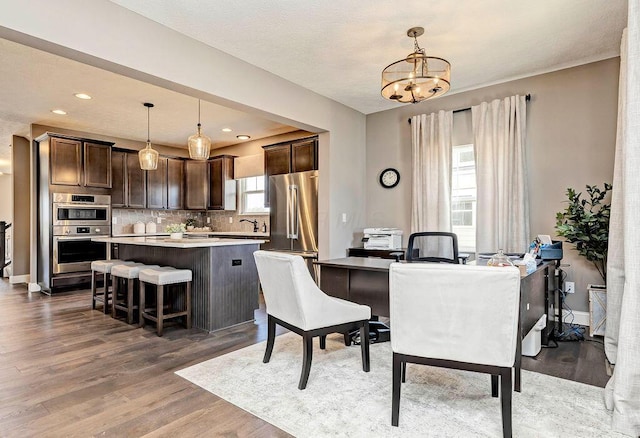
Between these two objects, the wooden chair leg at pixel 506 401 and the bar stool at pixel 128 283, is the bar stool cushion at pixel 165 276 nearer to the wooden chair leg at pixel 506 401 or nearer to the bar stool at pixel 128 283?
the bar stool at pixel 128 283

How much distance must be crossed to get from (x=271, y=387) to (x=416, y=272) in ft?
4.26

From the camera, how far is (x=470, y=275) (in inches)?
66.3

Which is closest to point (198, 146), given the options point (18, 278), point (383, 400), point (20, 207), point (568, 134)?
point (383, 400)

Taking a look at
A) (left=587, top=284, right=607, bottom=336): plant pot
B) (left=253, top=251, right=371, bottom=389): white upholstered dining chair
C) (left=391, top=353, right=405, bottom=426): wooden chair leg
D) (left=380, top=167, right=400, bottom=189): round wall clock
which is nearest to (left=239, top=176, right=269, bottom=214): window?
(left=380, top=167, right=400, bottom=189): round wall clock

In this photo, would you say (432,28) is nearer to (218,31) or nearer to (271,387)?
(218,31)

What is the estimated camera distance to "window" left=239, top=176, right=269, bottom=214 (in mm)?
7082

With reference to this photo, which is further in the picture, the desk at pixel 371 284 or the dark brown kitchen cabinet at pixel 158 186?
the dark brown kitchen cabinet at pixel 158 186

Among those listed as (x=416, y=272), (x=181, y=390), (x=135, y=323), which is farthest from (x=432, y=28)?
(x=135, y=323)

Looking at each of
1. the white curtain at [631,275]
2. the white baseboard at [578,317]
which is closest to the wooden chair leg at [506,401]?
the white curtain at [631,275]

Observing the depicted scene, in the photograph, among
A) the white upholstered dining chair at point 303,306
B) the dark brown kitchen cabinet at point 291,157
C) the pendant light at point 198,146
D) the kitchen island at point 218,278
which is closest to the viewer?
the white upholstered dining chair at point 303,306

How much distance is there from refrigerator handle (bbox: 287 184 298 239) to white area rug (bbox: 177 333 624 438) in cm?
257

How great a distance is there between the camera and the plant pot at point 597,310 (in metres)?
3.32

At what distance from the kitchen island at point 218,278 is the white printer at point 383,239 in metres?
1.63

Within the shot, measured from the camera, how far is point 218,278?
12.0 ft
